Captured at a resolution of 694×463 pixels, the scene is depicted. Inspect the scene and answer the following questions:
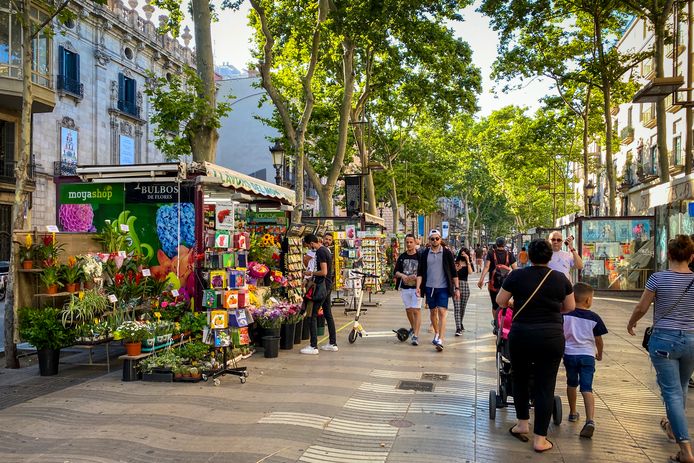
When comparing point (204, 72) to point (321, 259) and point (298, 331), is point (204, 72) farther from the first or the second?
point (298, 331)

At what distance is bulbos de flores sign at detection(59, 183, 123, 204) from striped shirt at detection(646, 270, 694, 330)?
25.6ft

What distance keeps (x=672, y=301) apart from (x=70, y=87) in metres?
28.9

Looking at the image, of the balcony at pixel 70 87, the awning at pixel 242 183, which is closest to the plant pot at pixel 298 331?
the awning at pixel 242 183

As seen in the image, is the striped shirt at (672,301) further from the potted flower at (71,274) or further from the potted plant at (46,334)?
the potted flower at (71,274)

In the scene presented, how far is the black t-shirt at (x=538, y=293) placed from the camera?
16.2 ft

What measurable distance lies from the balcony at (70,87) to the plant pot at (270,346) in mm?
23190

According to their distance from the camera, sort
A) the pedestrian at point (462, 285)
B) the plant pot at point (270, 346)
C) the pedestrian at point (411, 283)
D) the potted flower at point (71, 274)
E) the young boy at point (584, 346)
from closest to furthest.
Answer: the young boy at point (584, 346) < the potted flower at point (71, 274) < the plant pot at point (270, 346) < the pedestrian at point (411, 283) < the pedestrian at point (462, 285)

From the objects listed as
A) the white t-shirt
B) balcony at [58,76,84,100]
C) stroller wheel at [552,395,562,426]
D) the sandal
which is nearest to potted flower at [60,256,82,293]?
stroller wheel at [552,395,562,426]

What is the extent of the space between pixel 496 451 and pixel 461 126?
43.0 metres

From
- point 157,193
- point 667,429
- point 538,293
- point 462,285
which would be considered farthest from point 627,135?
point 538,293

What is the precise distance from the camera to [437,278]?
988cm

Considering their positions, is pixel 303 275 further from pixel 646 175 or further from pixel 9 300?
pixel 646 175

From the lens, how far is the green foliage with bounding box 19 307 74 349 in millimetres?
7844

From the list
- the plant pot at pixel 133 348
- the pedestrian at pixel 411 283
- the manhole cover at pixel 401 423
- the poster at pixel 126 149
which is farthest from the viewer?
the poster at pixel 126 149
